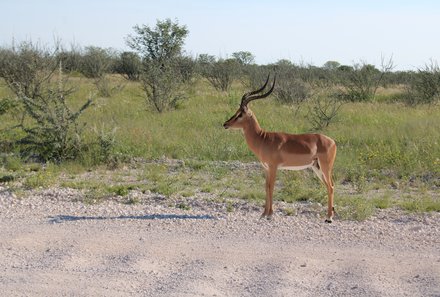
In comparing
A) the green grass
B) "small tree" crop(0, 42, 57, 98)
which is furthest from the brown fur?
"small tree" crop(0, 42, 57, 98)

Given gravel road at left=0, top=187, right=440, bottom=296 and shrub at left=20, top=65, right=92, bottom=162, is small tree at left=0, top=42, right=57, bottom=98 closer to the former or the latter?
shrub at left=20, top=65, right=92, bottom=162

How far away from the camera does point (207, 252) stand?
6496mm

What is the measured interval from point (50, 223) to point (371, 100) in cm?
2065

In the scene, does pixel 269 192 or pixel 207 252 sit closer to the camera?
pixel 207 252

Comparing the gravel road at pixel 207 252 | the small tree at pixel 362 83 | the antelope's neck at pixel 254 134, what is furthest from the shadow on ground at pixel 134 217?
the small tree at pixel 362 83

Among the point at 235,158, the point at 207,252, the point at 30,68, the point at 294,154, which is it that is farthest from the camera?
the point at 30,68

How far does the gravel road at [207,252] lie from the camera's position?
18.0 feet

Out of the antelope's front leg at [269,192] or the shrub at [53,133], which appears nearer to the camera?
the antelope's front leg at [269,192]

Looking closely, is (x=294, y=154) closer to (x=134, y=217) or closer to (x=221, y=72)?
(x=134, y=217)

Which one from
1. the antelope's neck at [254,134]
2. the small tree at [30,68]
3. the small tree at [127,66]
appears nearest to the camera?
the antelope's neck at [254,134]

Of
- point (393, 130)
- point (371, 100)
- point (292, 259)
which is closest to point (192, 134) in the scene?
point (393, 130)

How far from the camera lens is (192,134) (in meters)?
15.1

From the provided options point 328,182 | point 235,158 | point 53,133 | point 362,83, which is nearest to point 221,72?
point 362,83

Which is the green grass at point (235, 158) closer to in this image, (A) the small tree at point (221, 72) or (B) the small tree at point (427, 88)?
(B) the small tree at point (427, 88)
